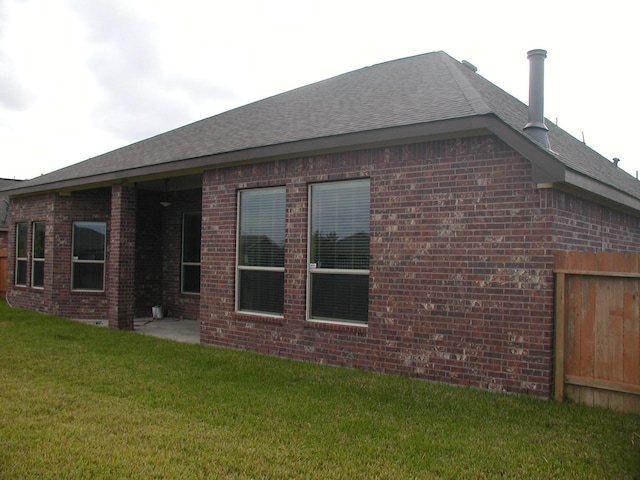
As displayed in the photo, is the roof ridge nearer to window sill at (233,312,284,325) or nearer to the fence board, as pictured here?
window sill at (233,312,284,325)

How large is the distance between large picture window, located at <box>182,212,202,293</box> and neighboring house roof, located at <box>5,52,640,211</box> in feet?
6.81

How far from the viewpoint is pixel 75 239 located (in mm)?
14180

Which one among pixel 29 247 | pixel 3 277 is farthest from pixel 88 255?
pixel 3 277

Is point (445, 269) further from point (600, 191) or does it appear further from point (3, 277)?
point (3, 277)

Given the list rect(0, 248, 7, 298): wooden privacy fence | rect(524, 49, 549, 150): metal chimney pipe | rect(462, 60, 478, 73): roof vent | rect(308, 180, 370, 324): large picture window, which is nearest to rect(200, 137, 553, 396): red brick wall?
rect(308, 180, 370, 324): large picture window

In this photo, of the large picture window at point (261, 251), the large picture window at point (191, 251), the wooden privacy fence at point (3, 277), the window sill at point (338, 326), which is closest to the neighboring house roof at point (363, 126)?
the large picture window at point (261, 251)

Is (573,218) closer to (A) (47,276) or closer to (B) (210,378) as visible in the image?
(B) (210,378)

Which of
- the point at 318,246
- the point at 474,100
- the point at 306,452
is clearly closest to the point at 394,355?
the point at 318,246

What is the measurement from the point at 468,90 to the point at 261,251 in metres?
4.20

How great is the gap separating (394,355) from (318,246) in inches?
81.5

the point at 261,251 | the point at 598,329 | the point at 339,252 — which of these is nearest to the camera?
the point at 598,329

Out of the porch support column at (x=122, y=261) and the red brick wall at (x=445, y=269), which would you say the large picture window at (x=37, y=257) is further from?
the red brick wall at (x=445, y=269)

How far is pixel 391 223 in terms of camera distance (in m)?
7.58

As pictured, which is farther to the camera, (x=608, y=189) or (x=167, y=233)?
(x=167, y=233)
